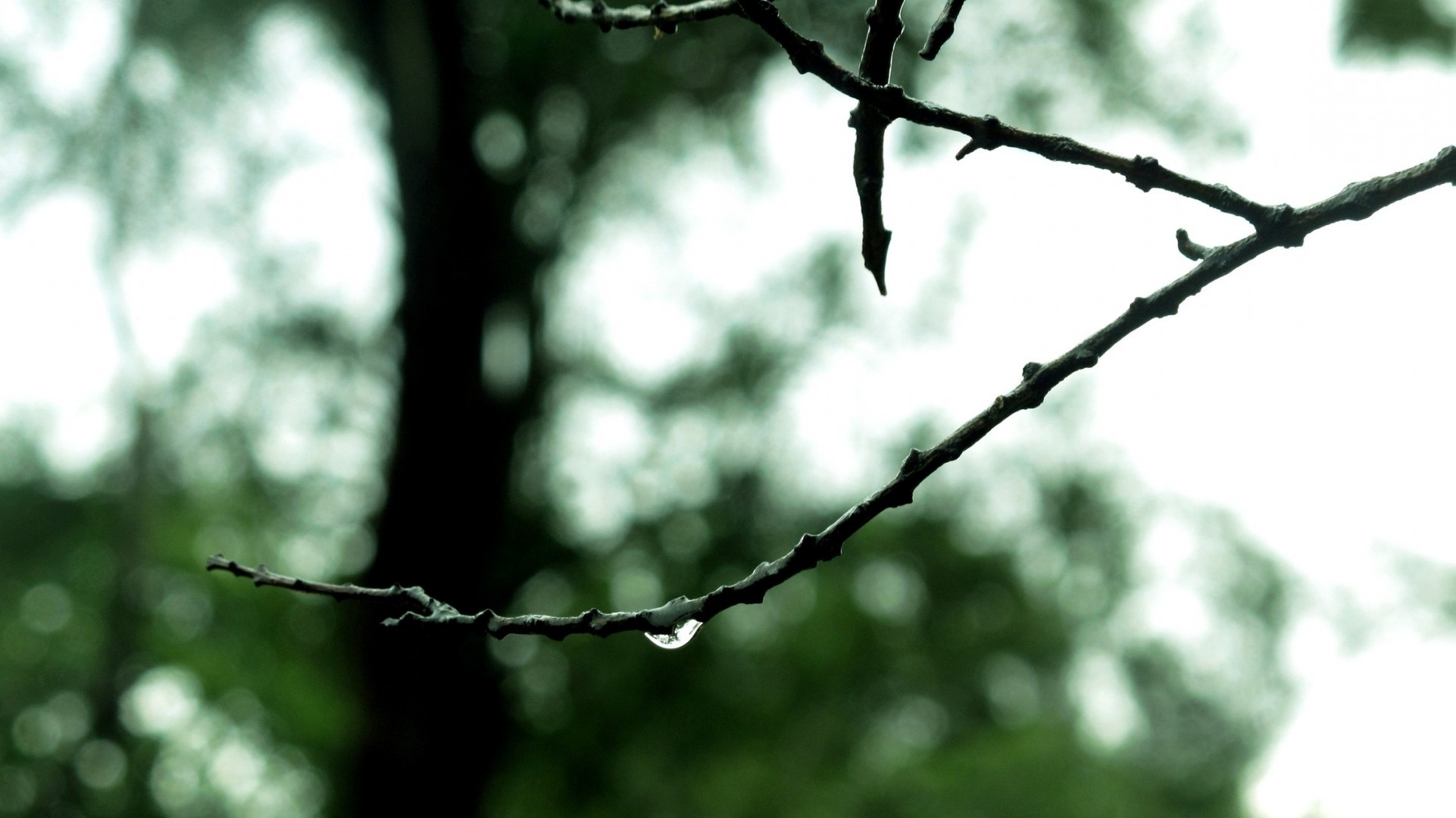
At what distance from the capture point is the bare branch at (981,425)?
79 cm

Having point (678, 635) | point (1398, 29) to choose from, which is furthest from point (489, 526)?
point (678, 635)

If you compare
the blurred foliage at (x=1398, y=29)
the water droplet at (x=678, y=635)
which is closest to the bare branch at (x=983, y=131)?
the water droplet at (x=678, y=635)

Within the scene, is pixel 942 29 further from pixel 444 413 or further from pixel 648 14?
pixel 444 413

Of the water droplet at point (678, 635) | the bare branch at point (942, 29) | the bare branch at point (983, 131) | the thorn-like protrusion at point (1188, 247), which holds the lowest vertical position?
the water droplet at point (678, 635)

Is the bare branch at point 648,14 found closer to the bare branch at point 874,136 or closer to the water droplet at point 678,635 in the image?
the bare branch at point 874,136

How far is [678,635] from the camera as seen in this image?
0.87 metres

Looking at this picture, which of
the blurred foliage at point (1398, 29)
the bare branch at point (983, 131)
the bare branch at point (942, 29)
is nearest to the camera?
the bare branch at point (983, 131)

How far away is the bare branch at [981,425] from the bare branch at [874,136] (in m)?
0.15

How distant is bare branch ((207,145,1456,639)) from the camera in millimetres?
788

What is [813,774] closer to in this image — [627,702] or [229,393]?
[627,702]

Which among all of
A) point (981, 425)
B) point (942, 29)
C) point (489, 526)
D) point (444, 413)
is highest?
point (444, 413)

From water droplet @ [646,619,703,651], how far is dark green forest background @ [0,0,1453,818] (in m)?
3.55

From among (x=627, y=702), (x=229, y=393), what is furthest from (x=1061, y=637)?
(x=229, y=393)

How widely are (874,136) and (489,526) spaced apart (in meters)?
3.97
